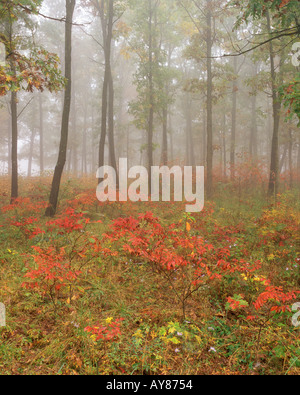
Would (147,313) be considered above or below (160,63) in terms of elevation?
below

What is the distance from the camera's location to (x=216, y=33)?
39.0ft

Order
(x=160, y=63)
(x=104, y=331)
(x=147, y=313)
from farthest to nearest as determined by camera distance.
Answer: (x=160, y=63)
(x=147, y=313)
(x=104, y=331)

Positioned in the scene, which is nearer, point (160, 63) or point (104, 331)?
point (104, 331)

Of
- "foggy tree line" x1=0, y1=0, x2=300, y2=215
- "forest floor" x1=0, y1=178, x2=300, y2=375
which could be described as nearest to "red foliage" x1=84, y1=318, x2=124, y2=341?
"forest floor" x1=0, y1=178, x2=300, y2=375

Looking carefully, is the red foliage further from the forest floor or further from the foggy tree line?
the foggy tree line

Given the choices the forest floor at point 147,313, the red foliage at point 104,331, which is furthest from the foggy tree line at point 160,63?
the red foliage at point 104,331

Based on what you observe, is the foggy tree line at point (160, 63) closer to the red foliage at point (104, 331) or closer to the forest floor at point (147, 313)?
the forest floor at point (147, 313)

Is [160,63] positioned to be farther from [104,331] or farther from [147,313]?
[104,331]

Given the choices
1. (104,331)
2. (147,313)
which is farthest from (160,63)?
(104,331)

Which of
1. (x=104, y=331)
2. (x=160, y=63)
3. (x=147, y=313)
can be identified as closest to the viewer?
(x=104, y=331)

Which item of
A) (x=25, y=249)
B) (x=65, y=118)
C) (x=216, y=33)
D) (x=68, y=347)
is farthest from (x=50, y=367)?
(x=216, y=33)

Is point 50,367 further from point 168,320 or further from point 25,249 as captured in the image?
point 25,249

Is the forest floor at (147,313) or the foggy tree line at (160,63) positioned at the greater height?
the foggy tree line at (160,63)
